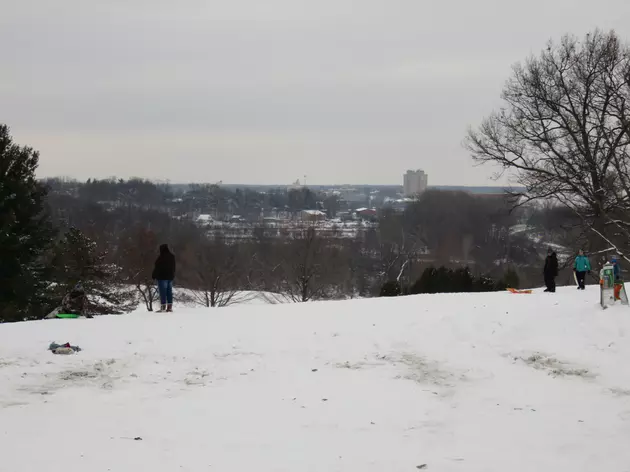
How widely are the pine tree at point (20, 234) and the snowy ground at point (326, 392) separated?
15.4 metres

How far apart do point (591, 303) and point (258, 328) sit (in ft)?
22.4

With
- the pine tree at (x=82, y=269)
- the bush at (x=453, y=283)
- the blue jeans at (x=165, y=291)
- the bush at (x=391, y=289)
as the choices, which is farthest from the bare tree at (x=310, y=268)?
the blue jeans at (x=165, y=291)

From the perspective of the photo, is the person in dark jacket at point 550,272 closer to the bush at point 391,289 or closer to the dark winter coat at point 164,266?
the dark winter coat at point 164,266

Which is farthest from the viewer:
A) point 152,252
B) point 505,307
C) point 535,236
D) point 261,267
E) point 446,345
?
point 535,236

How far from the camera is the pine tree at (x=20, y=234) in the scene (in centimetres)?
2516

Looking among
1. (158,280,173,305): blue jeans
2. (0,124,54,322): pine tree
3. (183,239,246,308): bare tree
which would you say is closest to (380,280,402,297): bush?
(158,280,173,305): blue jeans

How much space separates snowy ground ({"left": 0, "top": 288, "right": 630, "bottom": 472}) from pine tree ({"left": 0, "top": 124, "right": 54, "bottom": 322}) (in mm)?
15428

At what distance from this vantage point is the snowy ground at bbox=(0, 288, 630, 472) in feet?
19.1

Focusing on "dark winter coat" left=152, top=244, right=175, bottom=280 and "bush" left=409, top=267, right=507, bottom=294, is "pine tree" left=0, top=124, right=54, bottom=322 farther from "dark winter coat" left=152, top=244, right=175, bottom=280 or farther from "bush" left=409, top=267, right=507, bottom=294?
"bush" left=409, top=267, right=507, bottom=294

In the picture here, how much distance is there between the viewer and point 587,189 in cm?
2686

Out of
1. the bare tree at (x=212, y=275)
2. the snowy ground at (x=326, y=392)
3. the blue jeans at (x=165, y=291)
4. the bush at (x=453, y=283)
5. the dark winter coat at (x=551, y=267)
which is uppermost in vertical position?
the dark winter coat at (x=551, y=267)

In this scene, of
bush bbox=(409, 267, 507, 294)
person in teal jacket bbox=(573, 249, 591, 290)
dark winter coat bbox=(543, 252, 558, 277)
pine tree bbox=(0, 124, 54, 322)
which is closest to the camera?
person in teal jacket bbox=(573, 249, 591, 290)

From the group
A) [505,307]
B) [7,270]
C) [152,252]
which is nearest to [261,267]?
[152,252]

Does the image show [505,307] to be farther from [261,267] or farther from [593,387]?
[261,267]
